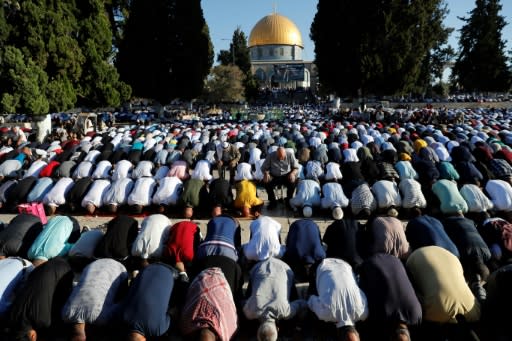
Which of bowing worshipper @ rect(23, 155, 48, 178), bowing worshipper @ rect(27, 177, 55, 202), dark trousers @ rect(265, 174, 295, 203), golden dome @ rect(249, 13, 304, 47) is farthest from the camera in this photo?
golden dome @ rect(249, 13, 304, 47)

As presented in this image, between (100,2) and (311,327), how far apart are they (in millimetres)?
19727

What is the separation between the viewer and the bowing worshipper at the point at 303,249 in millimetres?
4867

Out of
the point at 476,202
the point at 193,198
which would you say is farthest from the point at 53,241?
the point at 476,202

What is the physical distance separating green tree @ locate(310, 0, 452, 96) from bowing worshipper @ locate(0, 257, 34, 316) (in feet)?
77.3

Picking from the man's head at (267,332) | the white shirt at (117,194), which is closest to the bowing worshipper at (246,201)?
the white shirt at (117,194)

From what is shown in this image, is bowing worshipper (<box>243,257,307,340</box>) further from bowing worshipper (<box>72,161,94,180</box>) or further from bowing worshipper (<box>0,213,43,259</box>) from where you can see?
bowing worshipper (<box>72,161,94,180</box>)

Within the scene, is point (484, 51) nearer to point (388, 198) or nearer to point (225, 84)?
point (225, 84)

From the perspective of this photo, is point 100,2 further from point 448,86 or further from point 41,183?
point 448,86

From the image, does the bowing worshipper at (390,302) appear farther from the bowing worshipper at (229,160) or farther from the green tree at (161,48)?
the green tree at (161,48)

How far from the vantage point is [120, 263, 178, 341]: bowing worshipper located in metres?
3.52

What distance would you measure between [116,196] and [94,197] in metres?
0.43

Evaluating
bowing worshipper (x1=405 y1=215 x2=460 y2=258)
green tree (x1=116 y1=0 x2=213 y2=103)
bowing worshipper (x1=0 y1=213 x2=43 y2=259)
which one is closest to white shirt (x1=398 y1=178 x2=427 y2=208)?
bowing worshipper (x1=405 y1=215 x2=460 y2=258)

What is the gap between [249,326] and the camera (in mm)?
4125

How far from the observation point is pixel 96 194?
24.8ft
